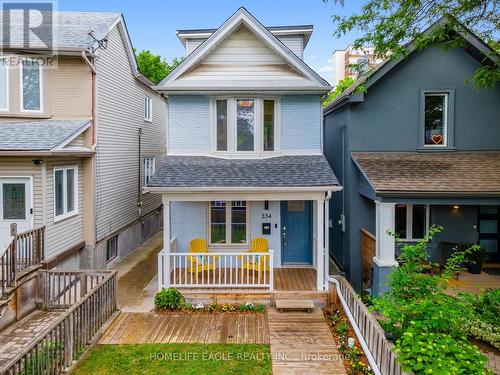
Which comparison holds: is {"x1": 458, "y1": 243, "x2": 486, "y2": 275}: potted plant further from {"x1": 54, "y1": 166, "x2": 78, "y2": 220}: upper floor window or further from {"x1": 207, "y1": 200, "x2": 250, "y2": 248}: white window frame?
{"x1": 54, "y1": 166, "x2": 78, "y2": 220}: upper floor window

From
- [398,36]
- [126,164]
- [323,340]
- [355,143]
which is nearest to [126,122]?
[126,164]

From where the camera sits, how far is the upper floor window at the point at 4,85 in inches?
447

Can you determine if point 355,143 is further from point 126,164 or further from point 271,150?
point 126,164

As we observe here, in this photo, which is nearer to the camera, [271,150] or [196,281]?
[196,281]

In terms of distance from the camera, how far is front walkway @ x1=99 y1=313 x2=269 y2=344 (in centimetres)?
810

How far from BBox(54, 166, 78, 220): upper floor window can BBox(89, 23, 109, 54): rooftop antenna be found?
12.9 ft

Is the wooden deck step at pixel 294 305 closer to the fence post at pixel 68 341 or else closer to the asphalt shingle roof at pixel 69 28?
the fence post at pixel 68 341

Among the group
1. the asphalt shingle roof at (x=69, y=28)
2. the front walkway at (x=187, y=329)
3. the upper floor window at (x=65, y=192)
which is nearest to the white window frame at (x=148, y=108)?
the asphalt shingle roof at (x=69, y=28)

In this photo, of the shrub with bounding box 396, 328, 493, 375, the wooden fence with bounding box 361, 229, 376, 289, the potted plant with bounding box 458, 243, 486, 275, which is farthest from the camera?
the potted plant with bounding box 458, 243, 486, 275

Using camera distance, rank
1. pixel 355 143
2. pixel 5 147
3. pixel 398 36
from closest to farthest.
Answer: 1. pixel 5 147
2. pixel 398 36
3. pixel 355 143

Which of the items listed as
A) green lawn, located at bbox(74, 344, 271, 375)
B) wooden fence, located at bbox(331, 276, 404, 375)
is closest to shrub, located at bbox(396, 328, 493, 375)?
wooden fence, located at bbox(331, 276, 404, 375)

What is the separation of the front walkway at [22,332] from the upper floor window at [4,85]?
6.28 m

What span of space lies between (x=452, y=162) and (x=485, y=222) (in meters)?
3.17

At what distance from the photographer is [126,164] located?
52.1ft
